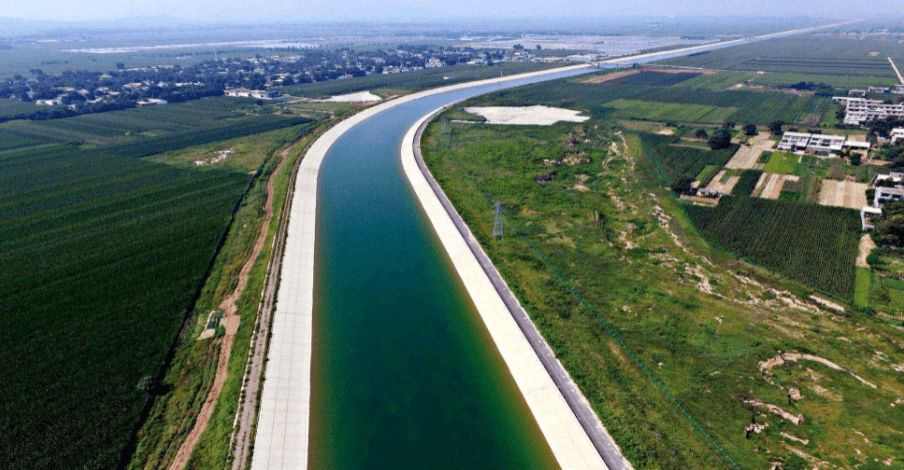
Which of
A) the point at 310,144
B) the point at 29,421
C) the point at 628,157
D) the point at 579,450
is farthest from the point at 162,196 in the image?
the point at 628,157

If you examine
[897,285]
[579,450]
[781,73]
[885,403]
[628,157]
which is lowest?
[579,450]

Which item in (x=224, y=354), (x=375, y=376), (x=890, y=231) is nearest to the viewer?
(x=375, y=376)

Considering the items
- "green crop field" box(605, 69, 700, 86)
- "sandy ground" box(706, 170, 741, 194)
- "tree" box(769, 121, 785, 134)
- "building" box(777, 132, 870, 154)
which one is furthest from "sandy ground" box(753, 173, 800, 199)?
"green crop field" box(605, 69, 700, 86)

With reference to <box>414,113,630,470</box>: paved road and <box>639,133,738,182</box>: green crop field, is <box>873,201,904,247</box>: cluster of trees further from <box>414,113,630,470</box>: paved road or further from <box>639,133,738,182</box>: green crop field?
<box>414,113,630,470</box>: paved road

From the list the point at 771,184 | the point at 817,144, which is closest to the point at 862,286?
the point at 771,184

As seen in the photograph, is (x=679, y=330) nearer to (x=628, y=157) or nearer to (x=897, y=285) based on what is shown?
(x=897, y=285)

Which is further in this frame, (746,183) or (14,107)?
(14,107)

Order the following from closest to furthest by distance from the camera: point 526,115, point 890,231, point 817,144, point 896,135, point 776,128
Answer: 1. point 890,231
2. point 817,144
3. point 896,135
4. point 776,128
5. point 526,115

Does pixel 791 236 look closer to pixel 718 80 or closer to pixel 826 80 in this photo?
pixel 718 80
